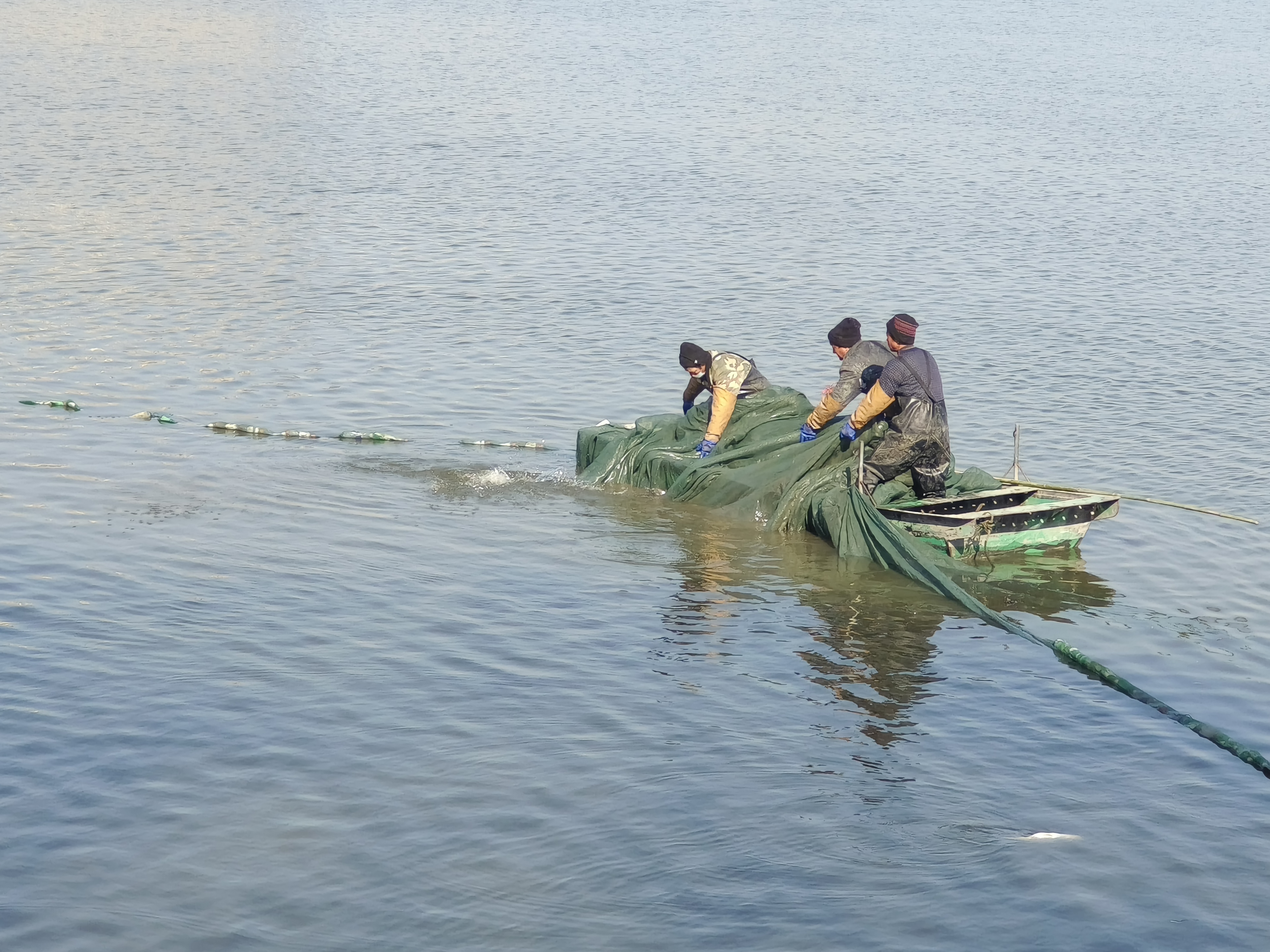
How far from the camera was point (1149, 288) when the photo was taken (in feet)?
67.6

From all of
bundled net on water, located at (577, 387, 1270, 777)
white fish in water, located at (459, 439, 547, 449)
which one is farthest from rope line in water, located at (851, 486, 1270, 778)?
white fish in water, located at (459, 439, 547, 449)

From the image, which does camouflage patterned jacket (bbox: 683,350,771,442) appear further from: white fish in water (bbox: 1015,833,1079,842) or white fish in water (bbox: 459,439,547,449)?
white fish in water (bbox: 1015,833,1079,842)

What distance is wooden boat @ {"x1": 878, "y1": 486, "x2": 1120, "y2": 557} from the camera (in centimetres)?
1112

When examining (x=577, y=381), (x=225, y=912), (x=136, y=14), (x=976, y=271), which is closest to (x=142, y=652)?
(x=225, y=912)

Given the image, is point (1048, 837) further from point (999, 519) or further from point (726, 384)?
point (726, 384)

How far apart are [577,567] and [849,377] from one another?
2.59 meters

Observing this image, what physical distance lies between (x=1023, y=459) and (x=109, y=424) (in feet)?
27.6

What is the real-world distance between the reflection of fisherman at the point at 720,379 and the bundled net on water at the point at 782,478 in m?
0.10

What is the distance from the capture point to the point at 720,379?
1234 cm

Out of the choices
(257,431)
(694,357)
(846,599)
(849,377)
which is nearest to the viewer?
(846,599)

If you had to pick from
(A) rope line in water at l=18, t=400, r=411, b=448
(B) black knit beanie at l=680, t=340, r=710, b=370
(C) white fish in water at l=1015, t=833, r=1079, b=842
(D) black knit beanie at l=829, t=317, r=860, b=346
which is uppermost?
(D) black knit beanie at l=829, t=317, r=860, b=346

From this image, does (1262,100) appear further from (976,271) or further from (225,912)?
(225,912)

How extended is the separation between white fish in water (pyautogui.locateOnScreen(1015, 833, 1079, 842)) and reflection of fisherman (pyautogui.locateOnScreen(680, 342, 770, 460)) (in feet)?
18.6

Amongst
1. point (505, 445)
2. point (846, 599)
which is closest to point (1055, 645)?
point (846, 599)
